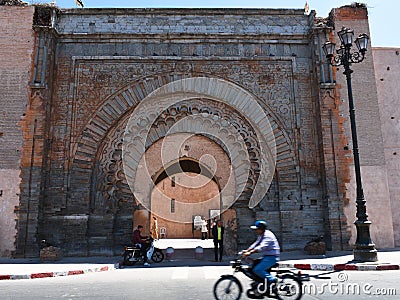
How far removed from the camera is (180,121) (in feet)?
36.9

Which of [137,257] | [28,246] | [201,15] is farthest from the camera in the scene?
[201,15]

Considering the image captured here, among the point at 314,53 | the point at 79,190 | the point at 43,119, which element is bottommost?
the point at 79,190

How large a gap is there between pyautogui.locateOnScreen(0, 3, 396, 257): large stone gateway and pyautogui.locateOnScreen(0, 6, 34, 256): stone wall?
263 mm

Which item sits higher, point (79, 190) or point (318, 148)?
point (318, 148)

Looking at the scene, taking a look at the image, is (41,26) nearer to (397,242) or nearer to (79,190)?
(79,190)

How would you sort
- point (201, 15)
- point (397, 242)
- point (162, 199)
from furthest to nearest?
point (162, 199)
point (201, 15)
point (397, 242)

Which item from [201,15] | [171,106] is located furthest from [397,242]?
[201,15]

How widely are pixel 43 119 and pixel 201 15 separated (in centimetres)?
585

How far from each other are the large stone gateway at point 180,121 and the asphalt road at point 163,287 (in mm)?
3772

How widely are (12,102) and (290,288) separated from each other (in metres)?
9.65

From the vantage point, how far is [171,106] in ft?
37.1

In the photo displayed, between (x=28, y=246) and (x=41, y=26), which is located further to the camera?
(x=41, y=26)

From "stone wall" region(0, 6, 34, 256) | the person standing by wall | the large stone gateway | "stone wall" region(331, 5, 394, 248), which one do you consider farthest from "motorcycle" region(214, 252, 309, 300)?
the person standing by wall

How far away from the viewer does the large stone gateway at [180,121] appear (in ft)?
33.9
